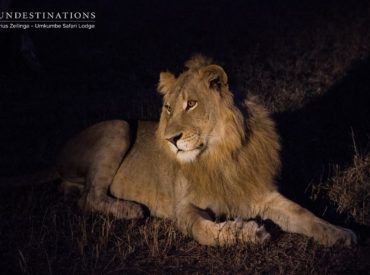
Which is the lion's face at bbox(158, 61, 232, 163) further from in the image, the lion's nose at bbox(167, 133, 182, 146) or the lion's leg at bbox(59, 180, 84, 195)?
the lion's leg at bbox(59, 180, 84, 195)

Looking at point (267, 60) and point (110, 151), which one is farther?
point (267, 60)

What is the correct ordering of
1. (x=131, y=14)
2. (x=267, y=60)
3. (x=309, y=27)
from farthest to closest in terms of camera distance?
1. (x=131, y=14)
2. (x=309, y=27)
3. (x=267, y=60)

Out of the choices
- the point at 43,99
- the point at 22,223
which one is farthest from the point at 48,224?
the point at 43,99

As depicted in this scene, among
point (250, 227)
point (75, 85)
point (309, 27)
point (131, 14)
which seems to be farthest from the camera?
point (131, 14)

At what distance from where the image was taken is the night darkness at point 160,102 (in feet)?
14.9

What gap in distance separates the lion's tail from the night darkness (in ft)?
0.18

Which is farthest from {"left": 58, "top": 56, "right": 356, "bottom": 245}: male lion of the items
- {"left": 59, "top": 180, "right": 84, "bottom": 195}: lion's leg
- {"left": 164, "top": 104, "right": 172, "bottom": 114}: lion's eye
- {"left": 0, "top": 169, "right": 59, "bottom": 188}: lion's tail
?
{"left": 0, "top": 169, "right": 59, "bottom": 188}: lion's tail

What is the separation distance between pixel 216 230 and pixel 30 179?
212 cm

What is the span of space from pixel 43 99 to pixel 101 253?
4551 millimetres

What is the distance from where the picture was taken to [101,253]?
4648 millimetres

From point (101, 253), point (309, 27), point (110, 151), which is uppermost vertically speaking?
point (309, 27)

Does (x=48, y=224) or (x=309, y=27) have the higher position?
(x=309, y=27)

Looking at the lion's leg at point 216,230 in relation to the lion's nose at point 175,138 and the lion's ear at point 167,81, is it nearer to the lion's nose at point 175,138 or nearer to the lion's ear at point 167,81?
the lion's nose at point 175,138

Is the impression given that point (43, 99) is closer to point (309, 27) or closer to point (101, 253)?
point (101, 253)
